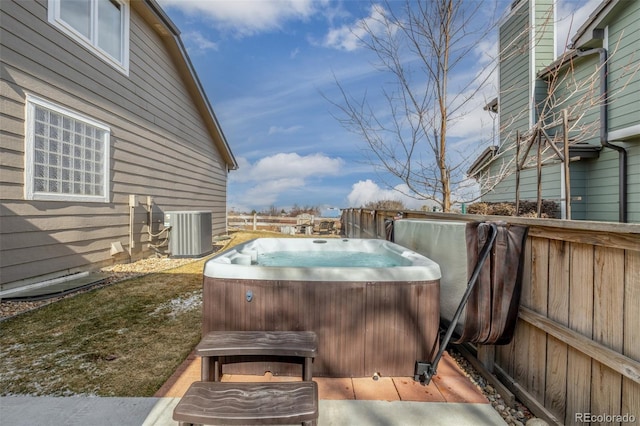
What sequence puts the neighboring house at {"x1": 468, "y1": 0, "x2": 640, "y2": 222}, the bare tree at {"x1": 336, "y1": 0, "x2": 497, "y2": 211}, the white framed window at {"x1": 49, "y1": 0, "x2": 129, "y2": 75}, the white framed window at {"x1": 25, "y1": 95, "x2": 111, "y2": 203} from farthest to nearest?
the neighboring house at {"x1": 468, "y1": 0, "x2": 640, "y2": 222} → the white framed window at {"x1": 49, "y1": 0, "x2": 129, "y2": 75} → the white framed window at {"x1": 25, "y1": 95, "x2": 111, "y2": 203} → the bare tree at {"x1": 336, "y1": 0, "x2": 497, "y2": 211}

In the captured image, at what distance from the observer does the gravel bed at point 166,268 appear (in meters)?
1.74

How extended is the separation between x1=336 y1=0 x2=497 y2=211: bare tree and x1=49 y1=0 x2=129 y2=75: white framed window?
150 inches

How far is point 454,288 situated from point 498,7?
2.96 meters

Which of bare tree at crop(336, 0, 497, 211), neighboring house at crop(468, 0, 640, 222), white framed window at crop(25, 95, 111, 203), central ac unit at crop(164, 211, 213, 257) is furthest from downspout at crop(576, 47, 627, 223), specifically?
white framed window at crop(25, 95, 111, 203)

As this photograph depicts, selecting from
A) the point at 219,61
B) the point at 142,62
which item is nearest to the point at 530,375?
the point at 142,62

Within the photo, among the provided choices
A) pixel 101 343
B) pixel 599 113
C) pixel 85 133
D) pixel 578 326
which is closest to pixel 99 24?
pixel 85 133

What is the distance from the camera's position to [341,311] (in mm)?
2043

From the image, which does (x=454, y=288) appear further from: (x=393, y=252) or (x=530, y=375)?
(x=393, y=252)

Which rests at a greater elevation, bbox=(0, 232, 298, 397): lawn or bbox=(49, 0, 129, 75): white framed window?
bbox=(49, 0, 129, 75): white framed window

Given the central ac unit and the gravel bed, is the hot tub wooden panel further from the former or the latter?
the central ac unit

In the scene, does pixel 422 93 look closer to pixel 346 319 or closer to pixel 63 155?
pixel 346 319

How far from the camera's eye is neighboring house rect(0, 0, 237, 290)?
3.47 meters

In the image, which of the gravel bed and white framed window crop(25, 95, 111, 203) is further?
white framed window crop(25, 95, 111, 203)

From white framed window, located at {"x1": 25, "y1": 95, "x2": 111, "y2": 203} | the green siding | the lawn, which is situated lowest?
the lawn
